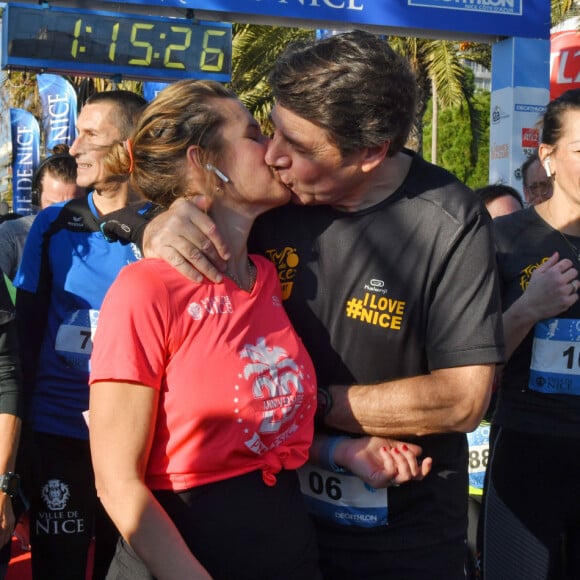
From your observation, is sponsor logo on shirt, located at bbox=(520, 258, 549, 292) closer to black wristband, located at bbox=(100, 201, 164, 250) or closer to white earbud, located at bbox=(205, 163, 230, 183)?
black wristband, located at bbox=(100, 201, 164, 250)

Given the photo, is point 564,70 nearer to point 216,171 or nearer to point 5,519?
point 5,519

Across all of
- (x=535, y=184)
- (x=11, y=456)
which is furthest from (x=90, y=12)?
(x=11, y=456)

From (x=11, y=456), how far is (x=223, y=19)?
6.65m

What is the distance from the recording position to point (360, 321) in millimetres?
2242

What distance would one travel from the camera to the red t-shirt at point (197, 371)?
1814mm

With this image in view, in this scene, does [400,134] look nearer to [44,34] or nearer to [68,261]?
[68,261]

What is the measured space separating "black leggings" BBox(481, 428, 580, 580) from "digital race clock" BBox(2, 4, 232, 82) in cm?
662

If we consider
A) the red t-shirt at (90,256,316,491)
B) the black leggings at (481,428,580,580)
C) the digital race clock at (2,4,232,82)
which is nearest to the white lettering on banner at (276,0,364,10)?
the digital race clock at (2,4,232,82)

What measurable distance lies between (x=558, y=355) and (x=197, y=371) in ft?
5.47

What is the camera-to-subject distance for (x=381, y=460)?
7.12 ft

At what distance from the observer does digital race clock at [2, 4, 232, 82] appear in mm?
8656

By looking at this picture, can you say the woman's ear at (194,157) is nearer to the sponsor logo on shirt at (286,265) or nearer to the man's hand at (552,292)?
the sponsor logo on shirt at (286,265)

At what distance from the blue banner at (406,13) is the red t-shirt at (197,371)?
23.3ft

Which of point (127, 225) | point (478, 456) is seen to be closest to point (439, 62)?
point (478, 456)
